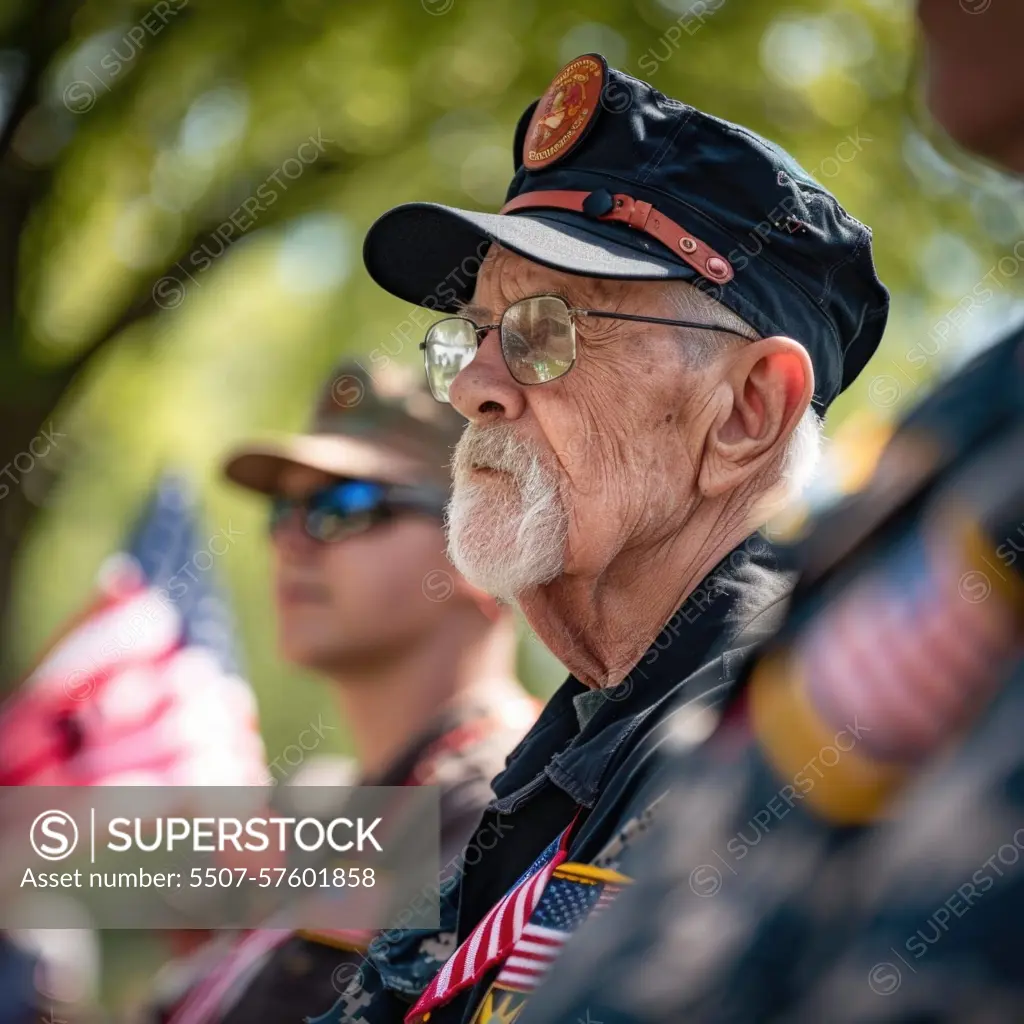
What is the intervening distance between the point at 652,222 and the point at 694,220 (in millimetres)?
68

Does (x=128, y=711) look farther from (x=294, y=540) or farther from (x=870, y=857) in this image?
(x=870, y=857)

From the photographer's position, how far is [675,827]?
0.63 meters

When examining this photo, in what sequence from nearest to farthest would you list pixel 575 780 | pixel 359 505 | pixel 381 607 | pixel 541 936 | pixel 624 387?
pixel 541 936, pixel 575 780, pixel 624 387, pixel 381 607, pixel 359 505

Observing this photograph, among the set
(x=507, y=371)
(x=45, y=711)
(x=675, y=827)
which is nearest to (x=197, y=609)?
(x=45, y=711)

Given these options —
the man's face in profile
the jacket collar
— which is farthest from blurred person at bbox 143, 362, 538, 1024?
the jacket collar

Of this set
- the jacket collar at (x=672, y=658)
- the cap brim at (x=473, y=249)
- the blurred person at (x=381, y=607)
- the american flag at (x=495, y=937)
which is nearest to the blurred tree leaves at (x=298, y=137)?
the blurred person at (x=381, y=607)

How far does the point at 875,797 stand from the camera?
59 centimetres

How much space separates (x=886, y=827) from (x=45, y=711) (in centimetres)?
557

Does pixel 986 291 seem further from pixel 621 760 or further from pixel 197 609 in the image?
pixel 621 760

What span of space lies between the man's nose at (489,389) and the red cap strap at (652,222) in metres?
0.27

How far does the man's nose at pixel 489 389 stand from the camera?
2.34 metres

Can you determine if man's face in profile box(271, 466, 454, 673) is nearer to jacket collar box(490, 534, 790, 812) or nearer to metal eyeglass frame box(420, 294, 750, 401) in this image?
metal eyeglass frame box(420, 294, 750, 401)

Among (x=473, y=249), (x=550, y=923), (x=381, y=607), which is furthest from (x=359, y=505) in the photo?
(x=550, y=923)

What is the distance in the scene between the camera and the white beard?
2256 millimetres
